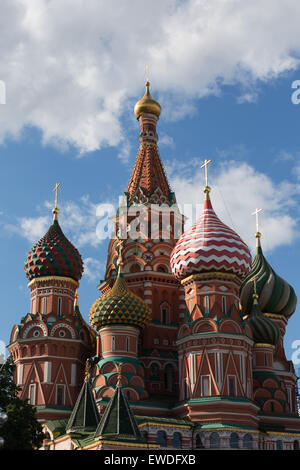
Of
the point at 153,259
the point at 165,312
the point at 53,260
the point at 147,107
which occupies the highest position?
the point at 147,107

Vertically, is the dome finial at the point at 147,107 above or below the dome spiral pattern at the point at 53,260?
above

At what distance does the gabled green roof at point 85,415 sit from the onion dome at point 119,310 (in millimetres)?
5108

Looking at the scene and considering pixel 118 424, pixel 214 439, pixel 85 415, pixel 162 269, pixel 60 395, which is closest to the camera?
pixel 118 424

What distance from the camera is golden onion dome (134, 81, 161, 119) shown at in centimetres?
4653

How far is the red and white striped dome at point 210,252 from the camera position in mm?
37688

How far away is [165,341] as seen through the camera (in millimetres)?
40250

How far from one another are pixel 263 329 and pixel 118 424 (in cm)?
1263

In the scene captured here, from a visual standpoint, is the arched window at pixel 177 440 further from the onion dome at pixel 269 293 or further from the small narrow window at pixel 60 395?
the onion dome at pixel 269 293

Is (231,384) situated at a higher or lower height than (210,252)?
lower

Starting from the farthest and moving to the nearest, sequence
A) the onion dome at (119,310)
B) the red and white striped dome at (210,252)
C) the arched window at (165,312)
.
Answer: the arched window at (165,312)
the red and white striped dome at (210,252)
the onion dome at (119,310)

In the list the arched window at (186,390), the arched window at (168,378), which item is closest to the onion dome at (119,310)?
the arched window at (168,378)

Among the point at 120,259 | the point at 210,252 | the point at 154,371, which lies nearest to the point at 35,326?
the point at 120,259

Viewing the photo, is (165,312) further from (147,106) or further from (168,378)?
(147,106)

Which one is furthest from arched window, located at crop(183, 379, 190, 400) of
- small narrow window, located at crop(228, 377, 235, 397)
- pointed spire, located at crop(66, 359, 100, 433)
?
pointed spire, located at crop(66, 359, 100, 433)
